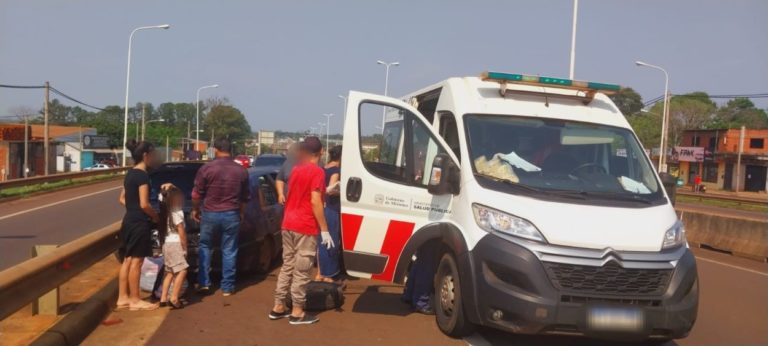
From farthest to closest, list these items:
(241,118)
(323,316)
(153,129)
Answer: (153,129) < (241,118) < (323,316)

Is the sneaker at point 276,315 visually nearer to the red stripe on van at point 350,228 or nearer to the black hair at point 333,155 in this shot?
the red stripe on van at point 350,228

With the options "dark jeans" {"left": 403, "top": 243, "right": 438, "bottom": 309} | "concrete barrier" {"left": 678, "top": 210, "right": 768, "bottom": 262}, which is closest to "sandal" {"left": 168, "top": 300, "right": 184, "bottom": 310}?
"dark jeans" {"left": 403, "top": 243, "right": 438, "bottom": 309}

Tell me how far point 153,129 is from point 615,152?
111354 millimetres

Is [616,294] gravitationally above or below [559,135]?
below

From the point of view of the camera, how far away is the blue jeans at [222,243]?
22.9 ft

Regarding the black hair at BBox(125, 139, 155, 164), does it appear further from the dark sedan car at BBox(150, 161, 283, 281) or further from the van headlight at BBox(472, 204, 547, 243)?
the van headlight at BBox(472, 204, 547, 243)

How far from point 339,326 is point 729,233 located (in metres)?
10.9

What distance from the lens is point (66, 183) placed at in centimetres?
2661

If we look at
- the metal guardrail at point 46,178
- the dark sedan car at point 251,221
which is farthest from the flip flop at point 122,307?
the metal guardrail at point 46,178

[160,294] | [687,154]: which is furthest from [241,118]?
[160,294]

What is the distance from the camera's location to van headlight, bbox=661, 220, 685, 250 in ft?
16.7

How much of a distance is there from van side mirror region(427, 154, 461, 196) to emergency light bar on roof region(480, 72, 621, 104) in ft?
3.56

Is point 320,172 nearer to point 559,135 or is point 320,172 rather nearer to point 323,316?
point 323,316

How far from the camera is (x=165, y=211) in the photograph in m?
6.94
